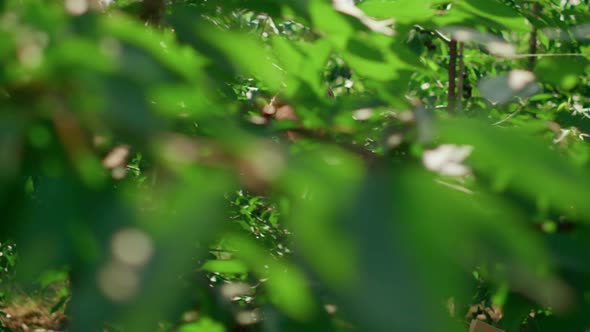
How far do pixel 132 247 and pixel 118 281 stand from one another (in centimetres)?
3

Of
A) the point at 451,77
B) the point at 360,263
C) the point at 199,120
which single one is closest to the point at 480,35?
the point at 199,120

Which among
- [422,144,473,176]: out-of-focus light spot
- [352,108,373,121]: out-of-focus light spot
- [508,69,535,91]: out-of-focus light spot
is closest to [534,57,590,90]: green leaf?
[508,69,535,91]: out-of-focus light spot

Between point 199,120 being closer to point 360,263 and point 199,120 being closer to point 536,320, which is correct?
point 360,263

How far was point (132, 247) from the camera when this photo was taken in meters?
0.41

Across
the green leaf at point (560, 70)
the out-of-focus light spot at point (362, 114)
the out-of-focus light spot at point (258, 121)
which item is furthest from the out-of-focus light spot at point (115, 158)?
the green leaf at point (560, 70)

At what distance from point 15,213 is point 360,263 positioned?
0.36 meters

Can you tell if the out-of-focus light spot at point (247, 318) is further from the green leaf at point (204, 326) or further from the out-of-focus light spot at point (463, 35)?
the out-of-focus light spot at point (463, 35)

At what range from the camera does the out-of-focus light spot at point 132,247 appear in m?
0.40

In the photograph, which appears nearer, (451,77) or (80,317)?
(80,317)

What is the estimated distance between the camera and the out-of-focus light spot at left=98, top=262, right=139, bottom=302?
381mm

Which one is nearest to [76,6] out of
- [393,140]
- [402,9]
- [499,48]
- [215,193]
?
[215,193]

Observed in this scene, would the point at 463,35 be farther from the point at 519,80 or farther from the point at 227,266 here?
the point at 227,266

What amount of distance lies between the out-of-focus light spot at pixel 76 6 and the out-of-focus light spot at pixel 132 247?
0.20 meters

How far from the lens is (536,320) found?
129 centimetres
